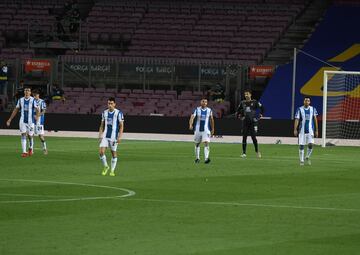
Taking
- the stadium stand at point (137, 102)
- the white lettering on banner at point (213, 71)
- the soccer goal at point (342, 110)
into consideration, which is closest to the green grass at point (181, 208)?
the soccer goal at point (342, 110)

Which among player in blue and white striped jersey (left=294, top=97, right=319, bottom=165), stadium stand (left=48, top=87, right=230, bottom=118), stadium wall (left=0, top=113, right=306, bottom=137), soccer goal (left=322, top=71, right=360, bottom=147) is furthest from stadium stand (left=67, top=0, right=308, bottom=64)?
player in blue and white striped jersey (left=294, top=97, right=319, bottom=165)

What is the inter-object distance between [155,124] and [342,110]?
Result: 9.44 m

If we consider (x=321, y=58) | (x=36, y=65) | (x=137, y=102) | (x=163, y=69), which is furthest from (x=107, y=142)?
(x=321, y=58)

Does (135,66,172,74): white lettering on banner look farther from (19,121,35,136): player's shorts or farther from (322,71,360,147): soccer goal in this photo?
(19,121,35,136): player's shorts

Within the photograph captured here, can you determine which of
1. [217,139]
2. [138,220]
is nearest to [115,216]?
[138,220]

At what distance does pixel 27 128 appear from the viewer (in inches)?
1427

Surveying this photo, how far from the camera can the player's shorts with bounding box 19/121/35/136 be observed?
35938 mm

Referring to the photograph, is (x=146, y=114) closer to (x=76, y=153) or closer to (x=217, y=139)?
(x=217, y=139)

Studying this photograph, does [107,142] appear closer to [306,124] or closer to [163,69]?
[306,124]

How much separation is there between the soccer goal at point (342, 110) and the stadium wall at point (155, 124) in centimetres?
219

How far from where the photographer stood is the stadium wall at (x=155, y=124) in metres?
54.4

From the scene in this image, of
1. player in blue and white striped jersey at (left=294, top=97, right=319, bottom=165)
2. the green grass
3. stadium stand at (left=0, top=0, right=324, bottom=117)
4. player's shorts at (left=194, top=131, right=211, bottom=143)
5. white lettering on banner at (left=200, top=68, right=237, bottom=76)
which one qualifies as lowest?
the green grass

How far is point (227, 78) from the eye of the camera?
58.9m

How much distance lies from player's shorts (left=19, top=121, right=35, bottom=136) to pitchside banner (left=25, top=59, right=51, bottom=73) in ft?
80.2
